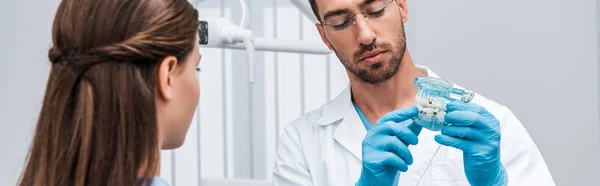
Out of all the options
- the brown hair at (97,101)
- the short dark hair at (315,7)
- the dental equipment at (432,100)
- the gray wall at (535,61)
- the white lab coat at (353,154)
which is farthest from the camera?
the gray wall at (535,61)

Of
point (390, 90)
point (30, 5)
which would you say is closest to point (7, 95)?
point (30, 5)

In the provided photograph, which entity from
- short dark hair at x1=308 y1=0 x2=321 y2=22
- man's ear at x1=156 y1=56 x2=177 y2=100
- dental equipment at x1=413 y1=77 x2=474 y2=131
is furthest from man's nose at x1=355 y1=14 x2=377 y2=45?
man's ear at x1=156 y1=56 x2=177 y2=100

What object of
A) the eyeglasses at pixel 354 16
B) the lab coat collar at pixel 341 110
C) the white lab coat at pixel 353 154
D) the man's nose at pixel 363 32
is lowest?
the white lab coat at pixel 353 154

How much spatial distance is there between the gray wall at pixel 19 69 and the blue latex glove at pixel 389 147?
116cm

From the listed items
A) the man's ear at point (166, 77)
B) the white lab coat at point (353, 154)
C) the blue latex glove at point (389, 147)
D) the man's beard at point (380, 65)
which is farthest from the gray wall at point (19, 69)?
the man's ear at point (166, 77)

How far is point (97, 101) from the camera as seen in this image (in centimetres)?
86

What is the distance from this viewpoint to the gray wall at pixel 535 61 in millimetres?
2051

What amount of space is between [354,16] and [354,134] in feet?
1.00

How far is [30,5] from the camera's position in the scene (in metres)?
2.11

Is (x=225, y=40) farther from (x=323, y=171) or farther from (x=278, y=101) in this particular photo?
(x=278, y=101)

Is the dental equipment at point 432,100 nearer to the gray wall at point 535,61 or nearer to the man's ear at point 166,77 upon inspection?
the man's ear at point 166,77

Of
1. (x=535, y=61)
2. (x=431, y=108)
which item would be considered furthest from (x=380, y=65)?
(x=535, y=61)

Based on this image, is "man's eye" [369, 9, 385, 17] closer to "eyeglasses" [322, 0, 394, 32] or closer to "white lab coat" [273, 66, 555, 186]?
"eyeglasses" [322, 0, 394, 32]

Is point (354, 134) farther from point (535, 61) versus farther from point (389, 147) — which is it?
point (535, 61)
